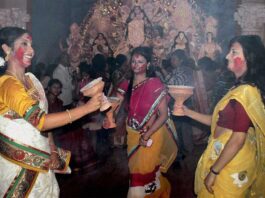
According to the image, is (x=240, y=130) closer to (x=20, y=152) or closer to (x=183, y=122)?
(x=20, y=152)

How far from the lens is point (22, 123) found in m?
2.78

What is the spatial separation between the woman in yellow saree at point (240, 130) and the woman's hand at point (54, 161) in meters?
1.09

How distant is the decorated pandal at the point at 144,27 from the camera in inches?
344

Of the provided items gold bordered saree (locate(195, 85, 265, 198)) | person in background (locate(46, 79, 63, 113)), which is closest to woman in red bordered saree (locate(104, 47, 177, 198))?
gold bordered saree (locate(195, 85, 265, 198))

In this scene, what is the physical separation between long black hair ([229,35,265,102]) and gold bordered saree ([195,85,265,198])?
0.06m

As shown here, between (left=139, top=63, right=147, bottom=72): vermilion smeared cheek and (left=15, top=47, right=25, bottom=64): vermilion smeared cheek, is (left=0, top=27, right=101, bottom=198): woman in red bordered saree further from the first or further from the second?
(left=139, top=63, right=147, bottom=72): vermilion smeared cheek

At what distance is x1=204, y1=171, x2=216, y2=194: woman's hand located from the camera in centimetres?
297

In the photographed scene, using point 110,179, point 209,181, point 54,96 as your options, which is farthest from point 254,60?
point 54,96

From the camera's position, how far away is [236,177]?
298 cm

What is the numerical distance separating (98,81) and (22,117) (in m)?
0.55

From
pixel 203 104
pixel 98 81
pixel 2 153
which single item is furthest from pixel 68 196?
pixel 203 104

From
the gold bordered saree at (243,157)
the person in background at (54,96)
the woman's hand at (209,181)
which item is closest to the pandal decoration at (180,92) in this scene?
the gold bordered saree at (243,157)

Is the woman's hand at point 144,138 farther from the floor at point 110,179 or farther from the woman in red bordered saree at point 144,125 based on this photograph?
the floor at point 110,179

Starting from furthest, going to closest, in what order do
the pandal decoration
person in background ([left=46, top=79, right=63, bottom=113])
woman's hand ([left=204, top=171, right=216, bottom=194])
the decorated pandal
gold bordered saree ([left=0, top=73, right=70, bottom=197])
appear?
the decorated pandal < person in background ([left=46, top=79, right=63, bottom=113]) < the pandal decoration < woman's hand ([left=204, top=171, right=216, bottom=194]) < gold bordered saree ([left=0, top=73, right=70, bottom=197])
